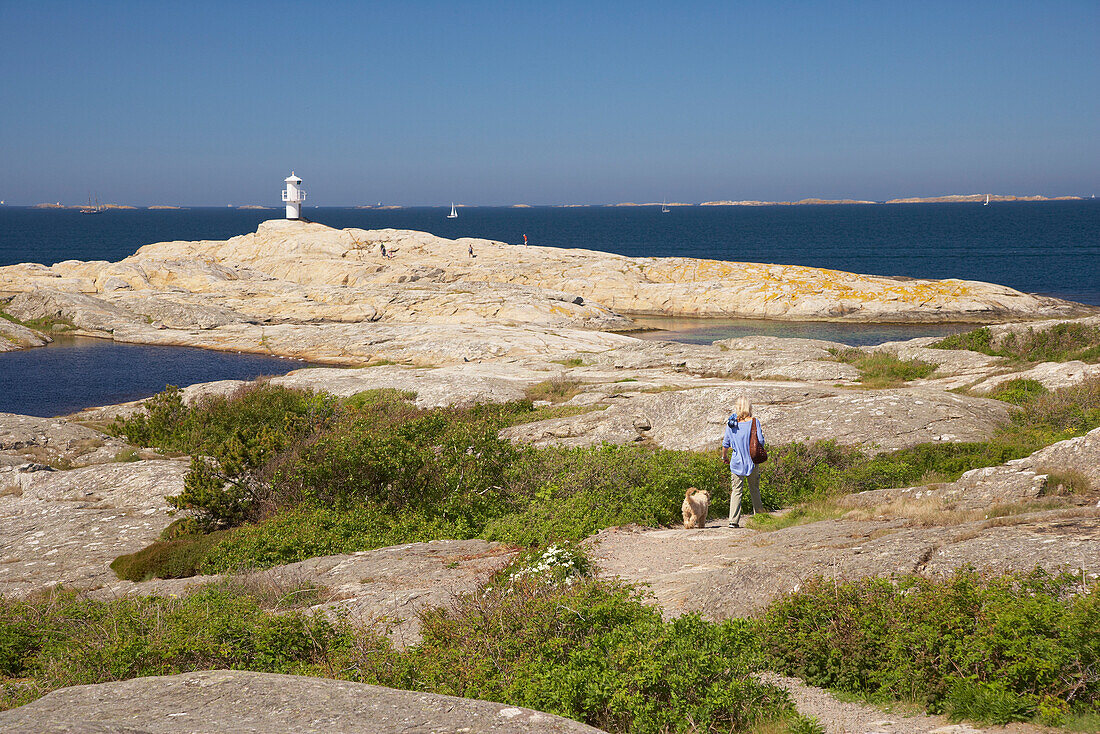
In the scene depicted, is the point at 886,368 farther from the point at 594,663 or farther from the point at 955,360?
the point at 594,663

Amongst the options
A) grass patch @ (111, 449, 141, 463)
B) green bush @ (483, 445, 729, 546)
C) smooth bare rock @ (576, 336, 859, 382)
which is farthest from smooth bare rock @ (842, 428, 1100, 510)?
grass patch @ (111, 449, 141, 463)

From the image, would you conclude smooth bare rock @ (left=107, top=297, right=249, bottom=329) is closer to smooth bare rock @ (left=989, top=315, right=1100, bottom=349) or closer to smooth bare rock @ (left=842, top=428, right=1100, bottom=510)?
smooth bare rock @ (left=989, top=315, right=1100, bottom=349)

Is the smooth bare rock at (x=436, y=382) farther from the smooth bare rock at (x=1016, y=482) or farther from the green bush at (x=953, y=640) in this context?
the green bush at (x=953, y=640)

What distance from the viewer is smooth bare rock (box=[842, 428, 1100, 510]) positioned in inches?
410

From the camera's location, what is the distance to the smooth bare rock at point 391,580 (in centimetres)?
884

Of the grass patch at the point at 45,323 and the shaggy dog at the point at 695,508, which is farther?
the grass patch at the point at 45,323

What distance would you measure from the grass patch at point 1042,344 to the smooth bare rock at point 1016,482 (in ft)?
46.4

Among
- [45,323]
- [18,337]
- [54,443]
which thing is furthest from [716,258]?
[54,443]

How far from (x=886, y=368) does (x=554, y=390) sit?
425 inches

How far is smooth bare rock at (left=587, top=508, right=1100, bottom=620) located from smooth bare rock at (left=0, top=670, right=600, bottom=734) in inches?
115

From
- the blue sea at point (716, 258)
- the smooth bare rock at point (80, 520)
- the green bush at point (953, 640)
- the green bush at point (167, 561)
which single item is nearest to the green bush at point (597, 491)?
the green bush at point (167, 561)

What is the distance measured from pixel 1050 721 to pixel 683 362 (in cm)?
2419

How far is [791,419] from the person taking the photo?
17.5m

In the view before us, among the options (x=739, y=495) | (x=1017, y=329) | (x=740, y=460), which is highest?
(x=1017, y=329)
